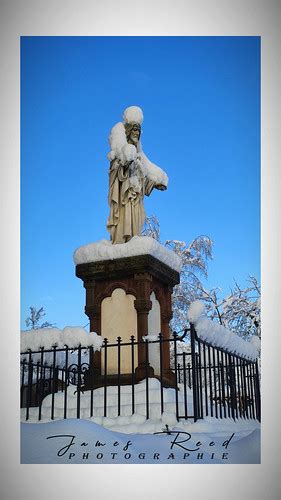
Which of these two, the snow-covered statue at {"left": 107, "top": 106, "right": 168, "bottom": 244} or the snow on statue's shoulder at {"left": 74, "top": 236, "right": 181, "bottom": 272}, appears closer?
the snow on statue's shoulder at {"left": 74, "top": 236, "right": 181, "bottom": 272}

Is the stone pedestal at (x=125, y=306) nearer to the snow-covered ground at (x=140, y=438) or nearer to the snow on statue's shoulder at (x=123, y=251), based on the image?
the snow on statue's shoulder at (x=123, y=251)

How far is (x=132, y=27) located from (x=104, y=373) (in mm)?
3746

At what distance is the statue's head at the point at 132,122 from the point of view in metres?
8.38

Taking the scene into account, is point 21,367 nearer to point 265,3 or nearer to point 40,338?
point 40,338

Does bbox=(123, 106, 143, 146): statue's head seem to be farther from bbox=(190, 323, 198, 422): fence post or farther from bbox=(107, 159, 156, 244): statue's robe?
bbox=(190, 323, 198, 422): fence post

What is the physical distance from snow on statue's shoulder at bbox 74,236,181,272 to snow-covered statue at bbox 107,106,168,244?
240 mm

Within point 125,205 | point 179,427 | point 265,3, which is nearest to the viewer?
point 179,427

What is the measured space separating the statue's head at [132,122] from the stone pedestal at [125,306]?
1.56m

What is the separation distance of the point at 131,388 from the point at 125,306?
0.95 metres

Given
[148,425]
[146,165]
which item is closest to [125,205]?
[146,165]

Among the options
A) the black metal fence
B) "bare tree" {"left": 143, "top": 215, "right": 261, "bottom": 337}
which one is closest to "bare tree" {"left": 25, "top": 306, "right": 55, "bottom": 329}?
the black metal fence

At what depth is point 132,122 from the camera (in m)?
8.40

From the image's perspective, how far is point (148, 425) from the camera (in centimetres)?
700

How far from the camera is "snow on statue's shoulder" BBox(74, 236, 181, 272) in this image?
308 inches
